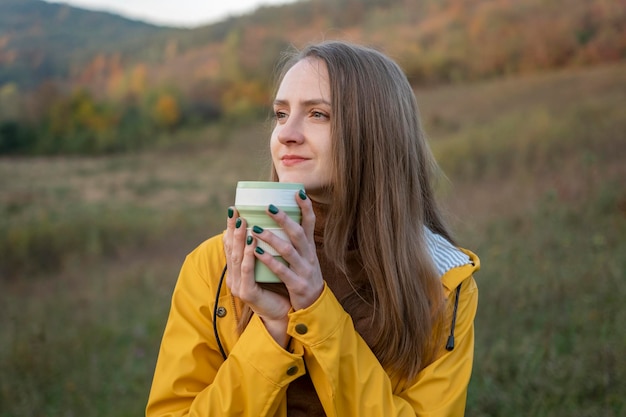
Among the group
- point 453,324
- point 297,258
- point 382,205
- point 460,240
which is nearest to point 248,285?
point 297,258

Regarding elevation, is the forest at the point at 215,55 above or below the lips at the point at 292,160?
above

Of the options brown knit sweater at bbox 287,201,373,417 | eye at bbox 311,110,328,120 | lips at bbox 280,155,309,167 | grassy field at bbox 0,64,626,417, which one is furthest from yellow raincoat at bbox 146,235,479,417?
grassy field at bbox 0,64,626,417

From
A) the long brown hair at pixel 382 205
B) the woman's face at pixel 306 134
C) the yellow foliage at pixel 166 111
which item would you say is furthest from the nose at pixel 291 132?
the yellow foliage at pixel 166 111

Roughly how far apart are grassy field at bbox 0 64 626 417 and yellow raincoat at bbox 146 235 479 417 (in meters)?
0.72

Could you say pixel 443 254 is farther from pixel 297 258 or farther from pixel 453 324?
pixel 297 258

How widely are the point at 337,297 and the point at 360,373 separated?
0.31 m

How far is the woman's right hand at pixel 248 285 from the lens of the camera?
4.84ft

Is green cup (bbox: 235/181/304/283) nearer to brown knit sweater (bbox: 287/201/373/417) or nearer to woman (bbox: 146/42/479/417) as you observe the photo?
woman (bbox: 146/42/479/417)

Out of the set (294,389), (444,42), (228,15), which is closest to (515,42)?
(444,42)

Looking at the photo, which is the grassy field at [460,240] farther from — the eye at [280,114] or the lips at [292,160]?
the lips at [292,160]

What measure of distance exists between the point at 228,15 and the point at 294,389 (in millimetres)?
7973

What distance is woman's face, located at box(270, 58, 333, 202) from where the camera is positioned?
181cm

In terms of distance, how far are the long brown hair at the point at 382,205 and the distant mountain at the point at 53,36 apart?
483 cm

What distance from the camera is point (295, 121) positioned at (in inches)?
71.4
